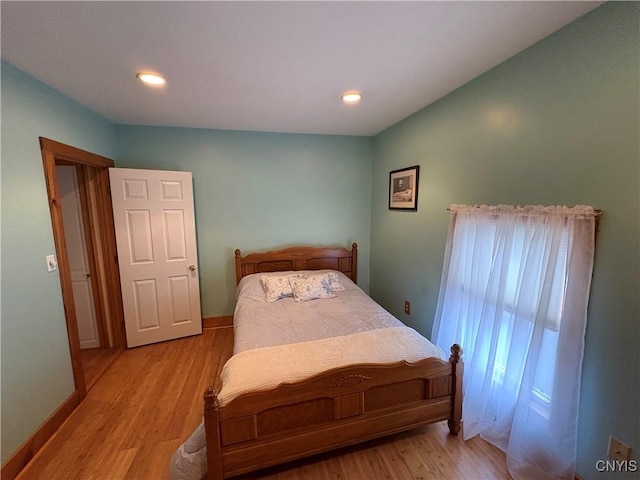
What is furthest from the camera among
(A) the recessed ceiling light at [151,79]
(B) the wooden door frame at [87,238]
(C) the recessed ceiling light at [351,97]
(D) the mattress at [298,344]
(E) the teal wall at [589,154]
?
(C) the recessed ceiling light at [351,97]

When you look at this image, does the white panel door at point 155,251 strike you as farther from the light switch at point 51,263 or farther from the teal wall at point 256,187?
the light switch at point 51,263

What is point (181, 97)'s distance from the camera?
7.25ft

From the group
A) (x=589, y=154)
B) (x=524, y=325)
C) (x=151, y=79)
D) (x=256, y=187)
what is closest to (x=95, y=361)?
(x=256, y=187)

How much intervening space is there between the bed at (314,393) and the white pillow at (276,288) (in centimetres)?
50

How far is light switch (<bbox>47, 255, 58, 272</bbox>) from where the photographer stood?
1885mm

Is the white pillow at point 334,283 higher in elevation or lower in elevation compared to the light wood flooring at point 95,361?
higher

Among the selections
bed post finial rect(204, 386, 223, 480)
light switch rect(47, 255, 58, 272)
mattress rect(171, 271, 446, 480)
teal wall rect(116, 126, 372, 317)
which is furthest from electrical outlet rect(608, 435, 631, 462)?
light switch rect(47, 255, 58, 272)

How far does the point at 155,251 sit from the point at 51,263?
105 cm

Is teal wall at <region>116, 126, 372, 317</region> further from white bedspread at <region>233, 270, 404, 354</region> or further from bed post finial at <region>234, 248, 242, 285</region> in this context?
white bedspread at <region>233, 270, 404, 354</region>

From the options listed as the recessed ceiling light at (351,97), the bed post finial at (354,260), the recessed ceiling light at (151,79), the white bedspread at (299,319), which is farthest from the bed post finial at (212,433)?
the bed post finial at (354,260)

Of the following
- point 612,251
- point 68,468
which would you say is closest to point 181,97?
point 68,468

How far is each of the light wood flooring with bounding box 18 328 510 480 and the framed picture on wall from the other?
6.15 ft

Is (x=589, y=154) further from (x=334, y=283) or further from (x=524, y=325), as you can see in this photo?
(x=334, y=283)

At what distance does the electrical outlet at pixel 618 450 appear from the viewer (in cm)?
124
